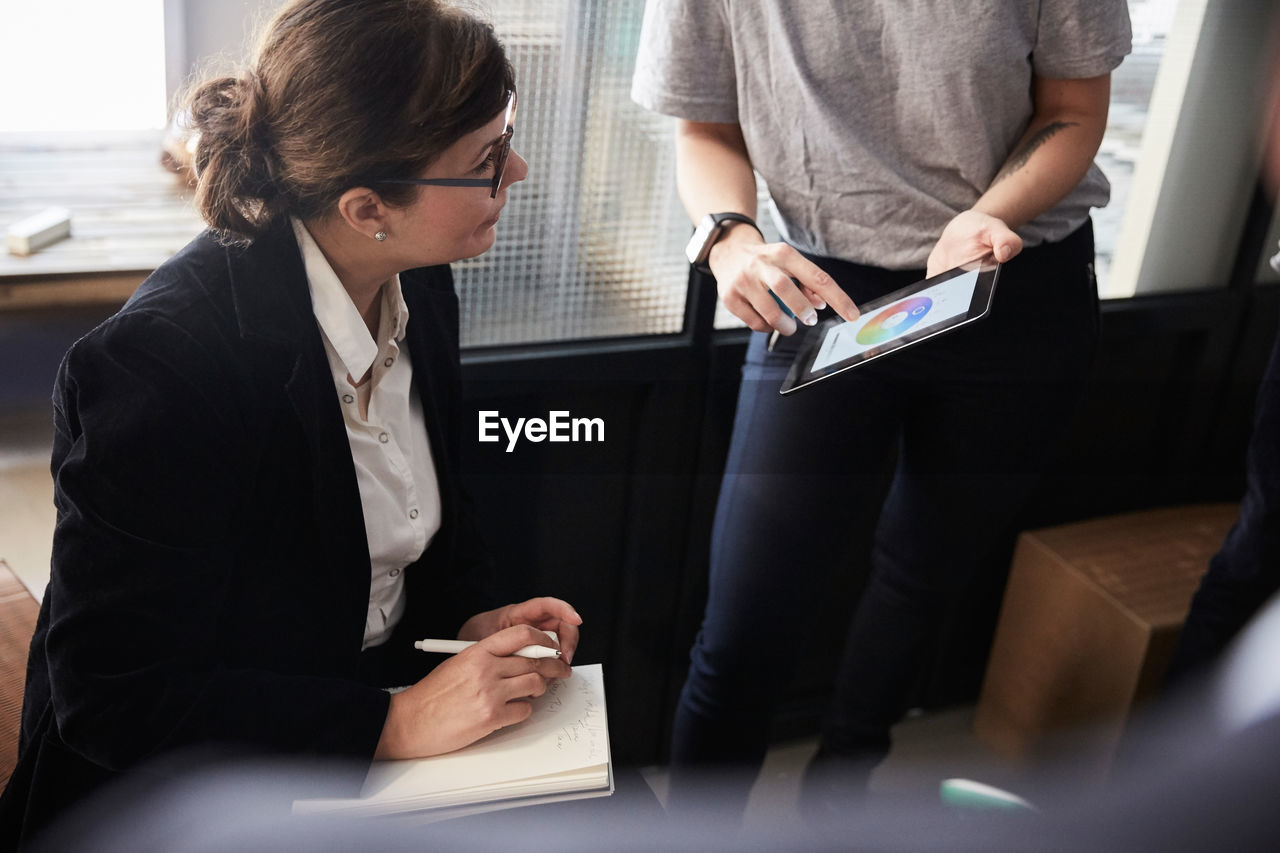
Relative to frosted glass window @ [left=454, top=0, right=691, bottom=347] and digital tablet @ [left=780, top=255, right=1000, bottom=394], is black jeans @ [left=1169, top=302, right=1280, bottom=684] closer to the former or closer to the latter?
digital tablet @ [left=780, top=255, right=1000, bottom=394]

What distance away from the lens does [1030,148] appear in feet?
4.51

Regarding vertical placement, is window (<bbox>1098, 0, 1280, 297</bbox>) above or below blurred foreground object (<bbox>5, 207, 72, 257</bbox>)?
above

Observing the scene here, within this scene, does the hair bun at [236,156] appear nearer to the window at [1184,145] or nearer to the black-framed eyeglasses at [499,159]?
the black-framed eyeglasses at [499,159]

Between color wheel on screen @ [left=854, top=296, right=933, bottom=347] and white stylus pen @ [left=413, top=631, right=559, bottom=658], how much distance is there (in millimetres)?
479

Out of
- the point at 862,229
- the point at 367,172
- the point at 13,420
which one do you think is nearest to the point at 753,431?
the point at 862,229

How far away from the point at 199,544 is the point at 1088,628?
1558 millimetres

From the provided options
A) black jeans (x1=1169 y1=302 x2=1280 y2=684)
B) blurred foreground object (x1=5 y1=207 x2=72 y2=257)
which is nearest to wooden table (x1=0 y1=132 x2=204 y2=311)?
blurred foreground object (x1=5 y1=207 x2=72 y2=257)

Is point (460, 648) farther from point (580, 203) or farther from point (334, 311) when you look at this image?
point (580, 203)

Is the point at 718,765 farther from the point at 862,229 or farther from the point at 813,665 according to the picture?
the point at 862,229

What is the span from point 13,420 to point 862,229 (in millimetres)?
1101

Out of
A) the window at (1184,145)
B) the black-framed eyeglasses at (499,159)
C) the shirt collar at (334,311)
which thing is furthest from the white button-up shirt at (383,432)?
the window at (1184,145)

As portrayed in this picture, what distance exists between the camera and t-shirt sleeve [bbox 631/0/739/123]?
137cm

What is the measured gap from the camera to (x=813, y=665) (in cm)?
218

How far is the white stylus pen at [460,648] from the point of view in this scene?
111 cm
